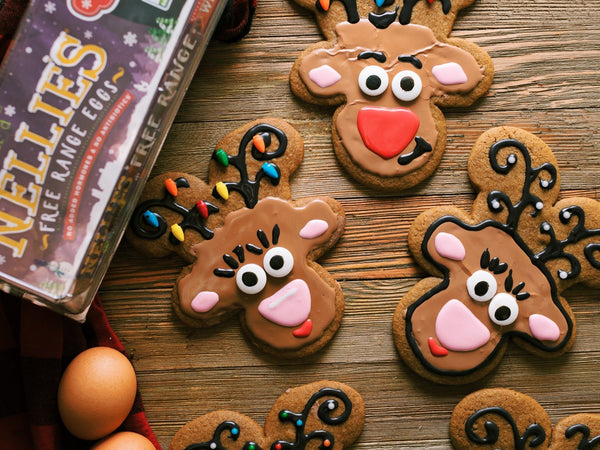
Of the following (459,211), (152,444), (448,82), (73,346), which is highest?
(448,82)

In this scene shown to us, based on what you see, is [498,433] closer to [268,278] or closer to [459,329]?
[459,329]

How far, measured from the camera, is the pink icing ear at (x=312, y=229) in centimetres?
133

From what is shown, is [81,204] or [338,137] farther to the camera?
[338,137]

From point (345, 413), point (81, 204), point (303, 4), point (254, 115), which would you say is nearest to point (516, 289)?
point (345, 413)

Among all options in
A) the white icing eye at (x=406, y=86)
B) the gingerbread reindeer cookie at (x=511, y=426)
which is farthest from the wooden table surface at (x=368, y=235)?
the white icing eye at (x=406, y=86)

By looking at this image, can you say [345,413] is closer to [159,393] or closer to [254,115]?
[159,393]

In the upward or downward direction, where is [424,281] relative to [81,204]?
downward

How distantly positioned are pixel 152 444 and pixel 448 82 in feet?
3.71

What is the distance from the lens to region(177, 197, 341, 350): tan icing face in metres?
1.32

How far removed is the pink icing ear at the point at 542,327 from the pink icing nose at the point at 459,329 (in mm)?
114

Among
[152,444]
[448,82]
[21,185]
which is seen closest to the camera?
[21,185]

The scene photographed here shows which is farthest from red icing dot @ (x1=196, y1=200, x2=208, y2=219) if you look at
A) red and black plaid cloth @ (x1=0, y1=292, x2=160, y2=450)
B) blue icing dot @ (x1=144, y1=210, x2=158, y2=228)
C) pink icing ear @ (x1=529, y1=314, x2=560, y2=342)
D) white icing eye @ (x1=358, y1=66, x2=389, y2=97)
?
pink icing ear @ (x1=529, y1=314, x2=560, y2=342)

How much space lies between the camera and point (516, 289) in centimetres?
134

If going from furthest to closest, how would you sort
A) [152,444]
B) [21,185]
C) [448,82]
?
[448,82], [152,444], [21,185]
